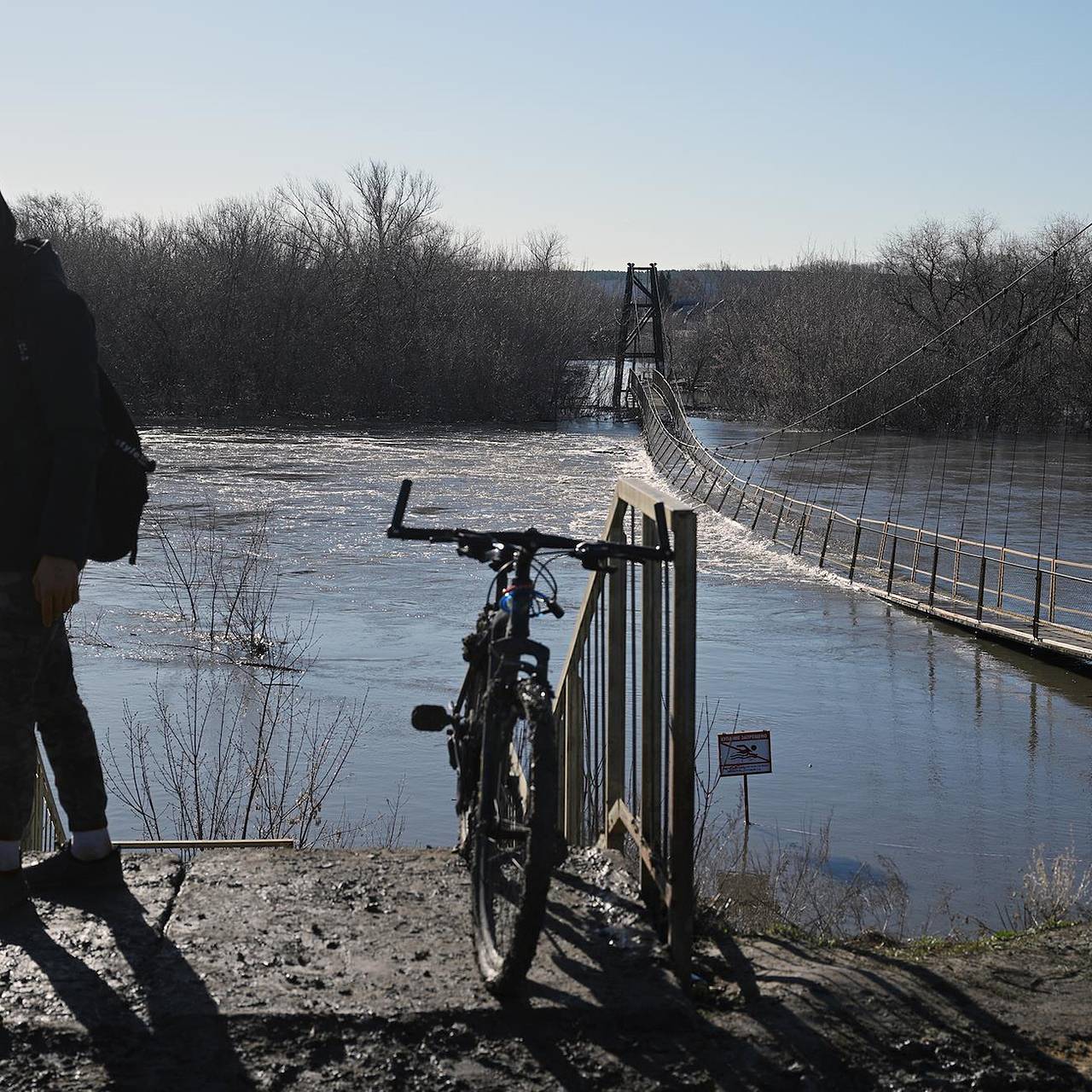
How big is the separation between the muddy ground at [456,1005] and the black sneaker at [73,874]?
0.25ft

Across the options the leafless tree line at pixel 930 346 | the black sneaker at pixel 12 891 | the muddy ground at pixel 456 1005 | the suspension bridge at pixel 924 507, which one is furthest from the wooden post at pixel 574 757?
the leafless tree line at pixel 930 346

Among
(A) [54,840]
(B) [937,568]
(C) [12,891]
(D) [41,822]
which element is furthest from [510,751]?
(B) [937,568]

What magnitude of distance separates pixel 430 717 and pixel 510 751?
0.61 metres

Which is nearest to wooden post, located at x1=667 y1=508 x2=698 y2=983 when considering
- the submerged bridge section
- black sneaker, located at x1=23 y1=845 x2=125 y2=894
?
black sneaker, located at x1=23 y1=845 x2=125 y2=894

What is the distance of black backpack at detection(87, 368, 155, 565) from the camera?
11.1ft

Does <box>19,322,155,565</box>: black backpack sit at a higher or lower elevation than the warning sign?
higher

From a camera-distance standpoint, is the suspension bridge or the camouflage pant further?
the suspension bridge

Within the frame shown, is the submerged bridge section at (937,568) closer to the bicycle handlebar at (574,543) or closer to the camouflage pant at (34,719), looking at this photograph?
the bicycle handlebar at (574,543)

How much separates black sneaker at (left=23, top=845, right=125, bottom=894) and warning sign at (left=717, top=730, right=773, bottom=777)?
275 inches

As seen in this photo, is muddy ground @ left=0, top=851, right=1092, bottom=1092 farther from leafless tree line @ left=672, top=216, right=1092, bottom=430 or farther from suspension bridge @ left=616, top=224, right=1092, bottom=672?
leafless tree line @ left=672, top=216, right=1092, bottom=430

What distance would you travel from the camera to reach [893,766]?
1514 cm

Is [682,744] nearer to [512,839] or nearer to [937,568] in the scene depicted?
[512,839]

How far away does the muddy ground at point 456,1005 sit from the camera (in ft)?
8.86

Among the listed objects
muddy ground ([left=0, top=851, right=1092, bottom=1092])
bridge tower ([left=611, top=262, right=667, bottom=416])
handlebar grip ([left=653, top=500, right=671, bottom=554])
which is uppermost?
bridge tower ([left=611, top=262, right=667, bottom=416])
